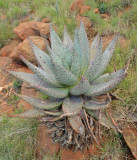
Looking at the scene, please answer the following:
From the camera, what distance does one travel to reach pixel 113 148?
63.8 inches

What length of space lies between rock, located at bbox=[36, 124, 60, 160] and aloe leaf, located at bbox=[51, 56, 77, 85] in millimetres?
732

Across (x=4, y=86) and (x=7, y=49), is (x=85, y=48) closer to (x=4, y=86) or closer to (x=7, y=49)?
(x=4, y=86)

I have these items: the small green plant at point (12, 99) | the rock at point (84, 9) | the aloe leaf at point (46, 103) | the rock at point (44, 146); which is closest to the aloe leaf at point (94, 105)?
the aloe leaf at point (46, 103)

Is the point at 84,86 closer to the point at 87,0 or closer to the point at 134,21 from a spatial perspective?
the point at 134,21

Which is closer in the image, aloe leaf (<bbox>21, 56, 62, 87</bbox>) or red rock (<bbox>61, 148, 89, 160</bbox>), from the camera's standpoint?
aloe leaf (<bbox>21, 56, 62, 87</bbox>)

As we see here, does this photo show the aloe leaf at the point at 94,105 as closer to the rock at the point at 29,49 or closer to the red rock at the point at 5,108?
the red rock at the point at 5,108

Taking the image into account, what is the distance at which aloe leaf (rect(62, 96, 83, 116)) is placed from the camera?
1267 mm

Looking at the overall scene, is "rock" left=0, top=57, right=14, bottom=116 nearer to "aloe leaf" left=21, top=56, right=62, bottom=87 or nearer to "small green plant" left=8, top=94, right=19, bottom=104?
"small green plant" left=8, top=94, right=19, bottom=104

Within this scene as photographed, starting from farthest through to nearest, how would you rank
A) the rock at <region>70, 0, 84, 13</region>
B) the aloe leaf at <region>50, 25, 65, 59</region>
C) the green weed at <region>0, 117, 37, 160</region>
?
the rock at <region>70, 0, 84, 13</region>
the green weed at <region>0, 117, 37, 160</region>
the aloe leaf at <region>50, 25, 65, 59</region>

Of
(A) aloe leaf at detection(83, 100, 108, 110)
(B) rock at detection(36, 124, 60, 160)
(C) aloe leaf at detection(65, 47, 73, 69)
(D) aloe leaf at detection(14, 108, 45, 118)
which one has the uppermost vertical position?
(C) aloe leaf at detection(65, 47, 73, 69)

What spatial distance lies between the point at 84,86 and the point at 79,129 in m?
0.36

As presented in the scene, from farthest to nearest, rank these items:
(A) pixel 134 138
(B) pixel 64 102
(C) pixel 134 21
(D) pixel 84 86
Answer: (C) pixel 134 21, (A) pixel 134 138, (B) pixel 64 102, (D) pixel 84 86

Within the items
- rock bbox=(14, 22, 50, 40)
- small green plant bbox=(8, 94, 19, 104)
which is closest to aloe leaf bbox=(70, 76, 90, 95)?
small green plant bbox=(8, 94, 19, 104)

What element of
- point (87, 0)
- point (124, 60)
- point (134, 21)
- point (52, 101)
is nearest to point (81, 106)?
point (52, 101)
